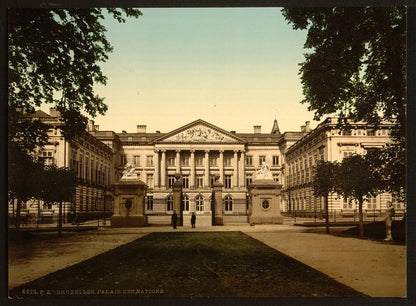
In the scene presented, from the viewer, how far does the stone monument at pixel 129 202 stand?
16.9 m

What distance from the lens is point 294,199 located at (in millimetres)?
18094

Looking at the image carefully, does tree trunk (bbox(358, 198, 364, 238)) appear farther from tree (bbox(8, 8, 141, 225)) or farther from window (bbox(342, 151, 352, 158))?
tree (bbox(8, 8, 141, 225))

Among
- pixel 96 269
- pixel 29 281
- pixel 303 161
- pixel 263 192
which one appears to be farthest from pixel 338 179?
pixel 263 192

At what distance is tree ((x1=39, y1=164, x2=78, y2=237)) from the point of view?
39.2ft

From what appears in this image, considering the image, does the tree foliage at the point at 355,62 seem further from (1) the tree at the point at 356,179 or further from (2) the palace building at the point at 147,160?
(1) the tree at the point at 356,179

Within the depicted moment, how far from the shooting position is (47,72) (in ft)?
37.2

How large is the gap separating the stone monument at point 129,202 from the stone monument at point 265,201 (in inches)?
279

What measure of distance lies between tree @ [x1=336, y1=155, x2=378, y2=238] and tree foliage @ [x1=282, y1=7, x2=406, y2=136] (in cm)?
132

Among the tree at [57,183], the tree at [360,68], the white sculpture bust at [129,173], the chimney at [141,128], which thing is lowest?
the tree at [57,183]

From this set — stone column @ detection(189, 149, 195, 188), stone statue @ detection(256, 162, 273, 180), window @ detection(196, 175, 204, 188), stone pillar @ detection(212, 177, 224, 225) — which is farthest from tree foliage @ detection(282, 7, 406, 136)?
window @ detection(196, 175, 204, 188)

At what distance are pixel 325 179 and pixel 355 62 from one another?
3.55 m

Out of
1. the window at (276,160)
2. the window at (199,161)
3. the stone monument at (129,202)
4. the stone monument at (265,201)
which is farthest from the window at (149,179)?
the window at (199,161)

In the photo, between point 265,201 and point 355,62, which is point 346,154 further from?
point 265,201

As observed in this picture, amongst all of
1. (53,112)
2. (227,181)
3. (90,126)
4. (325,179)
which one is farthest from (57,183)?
(227,181)
